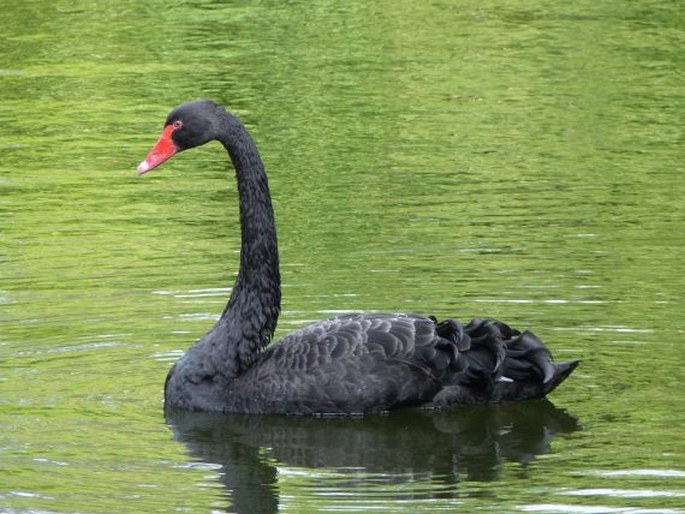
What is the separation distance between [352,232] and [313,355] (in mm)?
3174

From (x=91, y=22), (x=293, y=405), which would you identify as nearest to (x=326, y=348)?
(x=293, y=405)

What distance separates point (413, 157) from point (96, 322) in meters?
4.42

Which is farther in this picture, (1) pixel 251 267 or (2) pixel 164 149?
(1) pixel 251 267

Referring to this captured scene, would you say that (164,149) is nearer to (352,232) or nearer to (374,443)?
(374,443)

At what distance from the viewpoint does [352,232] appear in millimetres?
11461

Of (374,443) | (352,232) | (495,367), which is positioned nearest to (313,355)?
(374,443)

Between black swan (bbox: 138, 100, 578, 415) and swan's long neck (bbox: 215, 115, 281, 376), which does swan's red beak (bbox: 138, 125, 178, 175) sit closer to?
black swan (bbox: 138, 100, 578, 415)

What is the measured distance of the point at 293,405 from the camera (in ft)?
27.5

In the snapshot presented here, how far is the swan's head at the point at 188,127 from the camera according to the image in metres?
8.60

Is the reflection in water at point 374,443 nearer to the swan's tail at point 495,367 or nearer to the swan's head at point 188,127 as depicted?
the swan's tail at point 495,367

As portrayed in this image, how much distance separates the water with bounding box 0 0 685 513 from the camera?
757cm

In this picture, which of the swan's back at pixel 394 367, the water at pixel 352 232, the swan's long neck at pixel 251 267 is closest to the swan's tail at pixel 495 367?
the swan's back at pixel 394 367

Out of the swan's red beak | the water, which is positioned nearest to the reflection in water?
the water

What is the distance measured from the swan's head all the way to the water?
1.13 m
